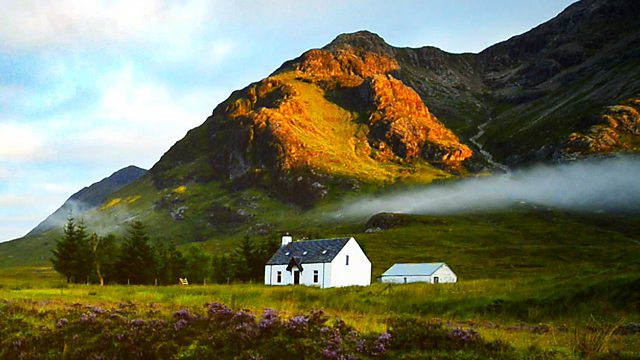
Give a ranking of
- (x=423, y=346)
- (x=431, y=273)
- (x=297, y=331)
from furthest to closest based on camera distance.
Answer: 1. (x=431, y=273)
2. (x=297, y=331)
3. (x=423, y=346)

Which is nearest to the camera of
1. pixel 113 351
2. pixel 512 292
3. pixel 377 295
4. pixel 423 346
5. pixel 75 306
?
pixel 423 346

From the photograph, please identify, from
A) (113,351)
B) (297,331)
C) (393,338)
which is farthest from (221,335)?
(393,338)

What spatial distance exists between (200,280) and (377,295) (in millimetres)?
59863

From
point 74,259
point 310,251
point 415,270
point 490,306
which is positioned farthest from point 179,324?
point 415,270

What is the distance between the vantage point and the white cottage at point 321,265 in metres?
82.2

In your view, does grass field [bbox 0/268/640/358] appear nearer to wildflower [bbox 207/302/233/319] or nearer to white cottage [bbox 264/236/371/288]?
wildflower [bbox 207/302/233/319]

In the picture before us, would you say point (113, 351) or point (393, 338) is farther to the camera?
point (113, 351)

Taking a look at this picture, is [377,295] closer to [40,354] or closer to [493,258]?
[40,354]

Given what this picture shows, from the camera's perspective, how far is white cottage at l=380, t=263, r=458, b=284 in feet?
292

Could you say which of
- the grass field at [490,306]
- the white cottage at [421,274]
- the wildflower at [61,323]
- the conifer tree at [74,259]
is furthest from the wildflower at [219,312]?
the white cottage at [421,274]

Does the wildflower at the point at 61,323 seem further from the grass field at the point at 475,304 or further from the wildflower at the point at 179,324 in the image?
the wildflower at the point at 179,324

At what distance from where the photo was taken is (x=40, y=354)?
561 inches

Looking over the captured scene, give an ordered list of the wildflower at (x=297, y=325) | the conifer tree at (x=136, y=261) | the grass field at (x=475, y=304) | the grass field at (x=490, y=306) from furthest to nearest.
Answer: the conifer tree at (x=136, y=261) < the grass field at (x=490, y=306) < the grass field at (x=475, y=304) < the wildflower at (x=297, y=325)

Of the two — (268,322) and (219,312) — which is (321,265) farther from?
(268,322)
